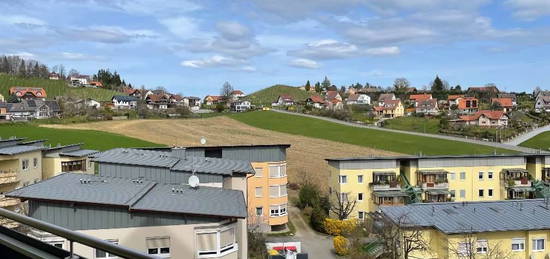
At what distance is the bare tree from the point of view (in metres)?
38.3

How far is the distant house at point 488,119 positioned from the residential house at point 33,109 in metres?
78.5

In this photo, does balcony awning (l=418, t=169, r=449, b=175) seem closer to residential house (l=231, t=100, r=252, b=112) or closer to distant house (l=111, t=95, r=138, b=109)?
residential house (l=231, t=100, r=252, b=112)

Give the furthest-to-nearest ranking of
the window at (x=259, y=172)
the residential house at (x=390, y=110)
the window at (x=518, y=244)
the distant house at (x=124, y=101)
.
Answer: the distant house at (x=124, y=101), the residential house at (x=390, y=110), the window at (x=259, y=172), the window at (x=518, y=244)

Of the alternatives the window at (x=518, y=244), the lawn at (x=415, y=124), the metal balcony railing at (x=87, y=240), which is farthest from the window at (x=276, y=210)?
the lawn at (x=415, y=124)

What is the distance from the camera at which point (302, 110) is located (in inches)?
4754

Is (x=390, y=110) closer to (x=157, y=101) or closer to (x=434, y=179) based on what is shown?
(x=157, y=101)

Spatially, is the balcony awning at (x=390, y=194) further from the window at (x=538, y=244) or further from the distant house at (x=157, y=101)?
the distant house at (x=157, y=101)

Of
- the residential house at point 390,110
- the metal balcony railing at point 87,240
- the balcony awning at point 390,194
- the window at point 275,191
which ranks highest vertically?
the residential house at point 390,110

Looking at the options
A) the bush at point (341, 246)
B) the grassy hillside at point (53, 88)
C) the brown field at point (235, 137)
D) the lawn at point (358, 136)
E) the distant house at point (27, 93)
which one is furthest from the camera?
the grassy hillside at point (53, 88)

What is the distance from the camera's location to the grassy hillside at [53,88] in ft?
418

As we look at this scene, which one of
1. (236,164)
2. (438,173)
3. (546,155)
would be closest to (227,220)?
(236,164)

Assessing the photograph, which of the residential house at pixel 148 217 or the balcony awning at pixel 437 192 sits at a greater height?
the residential house at pixel 148 217

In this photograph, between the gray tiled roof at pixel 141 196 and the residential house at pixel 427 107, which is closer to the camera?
the gray tiled roof at pixel 141 196

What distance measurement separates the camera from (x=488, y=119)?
88562 millimetres
